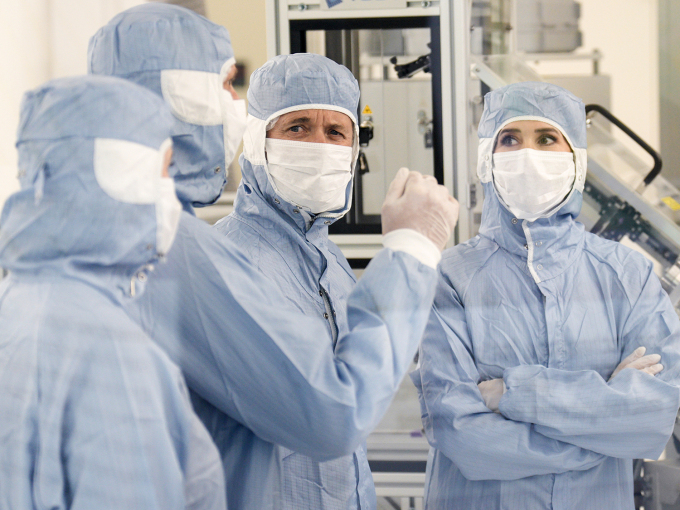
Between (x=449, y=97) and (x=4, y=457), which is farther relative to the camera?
(x=449, y=97)

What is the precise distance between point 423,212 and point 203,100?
312 millimetres

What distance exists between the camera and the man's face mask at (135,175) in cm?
54

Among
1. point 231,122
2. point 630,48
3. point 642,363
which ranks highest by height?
point 630,48

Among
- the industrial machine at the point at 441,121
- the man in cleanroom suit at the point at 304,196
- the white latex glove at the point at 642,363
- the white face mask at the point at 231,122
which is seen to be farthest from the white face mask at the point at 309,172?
the white latex glove at the point at 642,363

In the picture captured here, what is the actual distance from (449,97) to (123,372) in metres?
1.51

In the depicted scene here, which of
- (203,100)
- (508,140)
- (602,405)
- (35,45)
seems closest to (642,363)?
(602,405)

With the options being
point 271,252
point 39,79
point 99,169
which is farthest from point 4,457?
point 271,252

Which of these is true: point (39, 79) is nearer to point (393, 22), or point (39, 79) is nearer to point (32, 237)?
point (32, 237)

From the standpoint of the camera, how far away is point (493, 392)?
1079 millimetres

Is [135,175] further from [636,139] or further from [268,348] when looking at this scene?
[636,139]

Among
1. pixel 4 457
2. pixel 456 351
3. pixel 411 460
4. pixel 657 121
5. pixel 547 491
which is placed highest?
pixel 657 121

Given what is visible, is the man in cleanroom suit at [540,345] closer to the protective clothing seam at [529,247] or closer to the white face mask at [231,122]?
the protective clothing seam at [529,247]

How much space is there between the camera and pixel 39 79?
728 millimetres

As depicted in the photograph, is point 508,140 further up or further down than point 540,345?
further up
